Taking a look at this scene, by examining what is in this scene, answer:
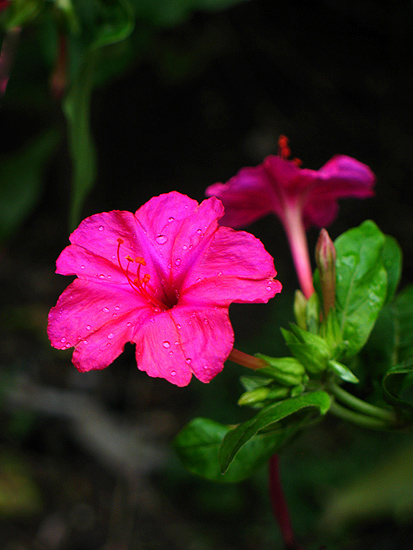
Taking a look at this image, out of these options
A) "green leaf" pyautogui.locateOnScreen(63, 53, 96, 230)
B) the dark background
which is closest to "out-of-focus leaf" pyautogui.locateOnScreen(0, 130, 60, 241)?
the dark background

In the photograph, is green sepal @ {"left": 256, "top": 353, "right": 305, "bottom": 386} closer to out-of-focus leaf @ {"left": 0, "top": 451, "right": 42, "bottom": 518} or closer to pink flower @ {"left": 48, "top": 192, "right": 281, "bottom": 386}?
pink flower @ {"left": 48, "top": 192, "right": 281, "bottom": 386}

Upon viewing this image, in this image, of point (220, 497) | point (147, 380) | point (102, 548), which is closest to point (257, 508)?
point (220, 497)

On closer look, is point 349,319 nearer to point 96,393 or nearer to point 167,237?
point 167,237

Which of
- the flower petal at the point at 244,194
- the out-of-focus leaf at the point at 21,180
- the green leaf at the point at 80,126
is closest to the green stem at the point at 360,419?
the flower petal at the point at 244,194

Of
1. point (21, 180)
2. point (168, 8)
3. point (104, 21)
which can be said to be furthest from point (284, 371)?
point (21, 180)

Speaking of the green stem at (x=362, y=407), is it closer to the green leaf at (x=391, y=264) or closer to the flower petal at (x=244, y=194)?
the green leaf at (x=391, y=264)

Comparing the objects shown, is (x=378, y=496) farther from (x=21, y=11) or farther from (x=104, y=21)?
(x=21, y=11)

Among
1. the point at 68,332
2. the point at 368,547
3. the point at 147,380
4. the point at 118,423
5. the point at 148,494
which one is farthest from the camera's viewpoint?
the point at 147,380

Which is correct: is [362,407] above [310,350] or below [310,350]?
below
